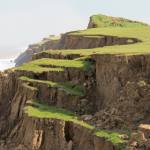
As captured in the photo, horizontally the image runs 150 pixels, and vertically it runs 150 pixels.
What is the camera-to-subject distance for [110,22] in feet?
133

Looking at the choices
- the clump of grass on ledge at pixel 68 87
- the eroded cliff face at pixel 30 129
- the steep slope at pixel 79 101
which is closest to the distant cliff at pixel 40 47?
the eroded cliff face at pixel 30 129

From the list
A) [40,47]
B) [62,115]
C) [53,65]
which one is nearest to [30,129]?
[62,115]

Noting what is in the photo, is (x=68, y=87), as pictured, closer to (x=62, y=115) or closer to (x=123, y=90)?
(x=62, y=115)

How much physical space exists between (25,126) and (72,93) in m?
2.16

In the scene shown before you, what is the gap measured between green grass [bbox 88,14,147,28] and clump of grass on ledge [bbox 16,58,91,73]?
1160 cm

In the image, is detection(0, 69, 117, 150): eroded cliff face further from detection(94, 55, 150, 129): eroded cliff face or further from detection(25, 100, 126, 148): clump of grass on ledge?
detection(94, 55, 150, 129): eroded cliff face

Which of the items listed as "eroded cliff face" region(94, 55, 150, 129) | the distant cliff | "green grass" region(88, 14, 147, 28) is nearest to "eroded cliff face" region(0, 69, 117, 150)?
"eroded cliff face" region(94, 55, 150, 129)

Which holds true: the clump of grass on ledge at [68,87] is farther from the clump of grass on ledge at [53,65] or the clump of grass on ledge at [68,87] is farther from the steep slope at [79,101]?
the clump of grass on ledge at [53,65]

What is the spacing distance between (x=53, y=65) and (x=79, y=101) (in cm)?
300

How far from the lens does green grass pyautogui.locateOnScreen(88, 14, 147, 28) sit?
1556 inches

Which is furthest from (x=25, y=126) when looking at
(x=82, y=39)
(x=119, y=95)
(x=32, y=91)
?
(x=82, y=39)

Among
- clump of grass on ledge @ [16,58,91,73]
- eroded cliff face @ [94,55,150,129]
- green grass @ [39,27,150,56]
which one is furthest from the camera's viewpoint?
clump of grass on ledge @ [16,58,91,73]

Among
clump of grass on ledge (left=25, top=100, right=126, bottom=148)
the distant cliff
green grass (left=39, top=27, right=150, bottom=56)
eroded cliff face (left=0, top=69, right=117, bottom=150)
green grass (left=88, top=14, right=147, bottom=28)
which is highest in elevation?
green grass (left=39, top=27, right=150, bottom=56)

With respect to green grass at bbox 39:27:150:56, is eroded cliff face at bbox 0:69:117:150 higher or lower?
lower
